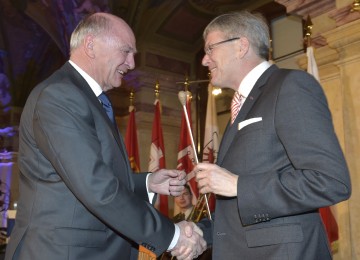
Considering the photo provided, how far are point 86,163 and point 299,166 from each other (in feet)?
3.12

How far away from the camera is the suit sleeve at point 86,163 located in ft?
5.82

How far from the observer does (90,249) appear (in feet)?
5.92

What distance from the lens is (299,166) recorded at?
1599 millimetres

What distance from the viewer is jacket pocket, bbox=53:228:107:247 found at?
1.76 meters

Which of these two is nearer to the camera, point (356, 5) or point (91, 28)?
point (91, 28)

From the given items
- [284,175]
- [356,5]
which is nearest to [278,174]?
[284,175]

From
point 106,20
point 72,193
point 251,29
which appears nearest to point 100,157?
point 72,193

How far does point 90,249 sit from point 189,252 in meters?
0.60

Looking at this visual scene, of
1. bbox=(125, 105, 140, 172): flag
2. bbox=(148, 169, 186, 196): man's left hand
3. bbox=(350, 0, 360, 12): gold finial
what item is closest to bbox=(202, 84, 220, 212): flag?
bbox=(125, 105, 140, 172): flag

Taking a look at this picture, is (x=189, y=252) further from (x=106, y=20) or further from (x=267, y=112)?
(x=106, y=20)

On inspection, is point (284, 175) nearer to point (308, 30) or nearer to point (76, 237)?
point (76, 237)

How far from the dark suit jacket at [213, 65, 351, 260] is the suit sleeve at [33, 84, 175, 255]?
417mm

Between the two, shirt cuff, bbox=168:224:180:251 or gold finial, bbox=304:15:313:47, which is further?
gold finial, bbox=304:15:313:47

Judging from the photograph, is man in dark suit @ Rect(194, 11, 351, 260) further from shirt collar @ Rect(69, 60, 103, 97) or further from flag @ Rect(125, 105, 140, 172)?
Answer: flag @ Rect(125, 105, 140, 172)
